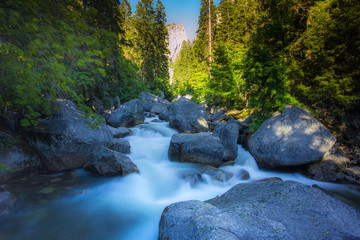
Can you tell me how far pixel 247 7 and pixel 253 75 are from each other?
16577 millimetres

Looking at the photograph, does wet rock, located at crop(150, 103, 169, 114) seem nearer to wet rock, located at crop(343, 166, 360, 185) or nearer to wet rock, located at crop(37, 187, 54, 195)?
wet rock, located at crop(37, 187, 54, 195)

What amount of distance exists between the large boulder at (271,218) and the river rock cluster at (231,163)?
1 cm

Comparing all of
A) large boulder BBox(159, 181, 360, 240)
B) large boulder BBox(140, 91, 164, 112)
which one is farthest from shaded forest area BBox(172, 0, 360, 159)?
large boulder BBox(140, 91, 164, 112)

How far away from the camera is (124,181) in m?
5.26

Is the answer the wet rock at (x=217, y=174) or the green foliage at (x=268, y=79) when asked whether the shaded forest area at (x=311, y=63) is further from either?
the wet rock at (x=217, y=174)

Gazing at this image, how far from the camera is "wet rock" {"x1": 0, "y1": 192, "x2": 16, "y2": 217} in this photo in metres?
3.40

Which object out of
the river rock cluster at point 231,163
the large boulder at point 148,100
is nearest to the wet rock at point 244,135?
the river rock cluster at point 231,163

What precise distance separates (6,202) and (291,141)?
8858 mm

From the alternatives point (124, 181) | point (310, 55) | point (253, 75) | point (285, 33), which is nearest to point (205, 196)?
point (124, 181)

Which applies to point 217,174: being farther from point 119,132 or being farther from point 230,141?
point 119,132

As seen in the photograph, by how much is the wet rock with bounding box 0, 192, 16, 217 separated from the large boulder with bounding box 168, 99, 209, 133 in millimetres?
8577

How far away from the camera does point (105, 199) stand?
449 centimetres

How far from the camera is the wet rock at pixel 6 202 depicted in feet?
11.1

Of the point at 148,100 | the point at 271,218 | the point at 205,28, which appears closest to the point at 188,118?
the point at 271,218
